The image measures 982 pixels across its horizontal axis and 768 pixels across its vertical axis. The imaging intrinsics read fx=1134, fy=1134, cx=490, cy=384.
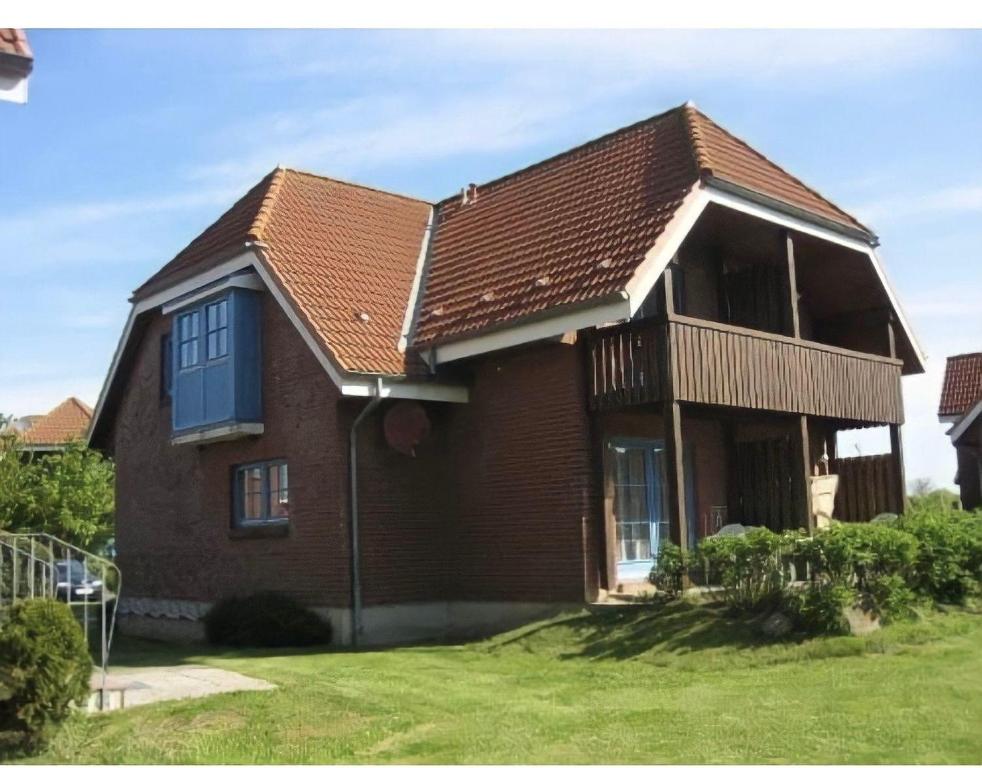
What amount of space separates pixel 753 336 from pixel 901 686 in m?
7.39

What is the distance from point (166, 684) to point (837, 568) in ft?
24.4

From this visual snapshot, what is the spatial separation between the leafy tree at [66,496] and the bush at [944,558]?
66.6 ft

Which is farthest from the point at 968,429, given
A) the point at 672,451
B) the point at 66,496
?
the point at 66,496

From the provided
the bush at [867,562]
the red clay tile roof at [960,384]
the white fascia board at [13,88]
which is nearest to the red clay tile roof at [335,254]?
the bush at [867,562]

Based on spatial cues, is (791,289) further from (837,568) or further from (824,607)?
(824,607)

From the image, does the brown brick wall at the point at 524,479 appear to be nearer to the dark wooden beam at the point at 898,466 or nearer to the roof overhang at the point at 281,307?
the roof overhang at the point at 281,307

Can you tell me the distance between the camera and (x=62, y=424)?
1550 inches

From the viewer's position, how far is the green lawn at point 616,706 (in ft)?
28.0

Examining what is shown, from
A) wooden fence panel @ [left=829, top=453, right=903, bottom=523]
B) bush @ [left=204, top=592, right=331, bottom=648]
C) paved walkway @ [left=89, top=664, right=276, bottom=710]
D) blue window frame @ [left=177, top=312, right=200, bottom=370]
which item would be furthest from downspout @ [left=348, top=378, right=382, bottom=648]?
wooden fence panel @ [left=829, top=453, right=903, bottom=523]

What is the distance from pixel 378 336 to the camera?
17.7 metres

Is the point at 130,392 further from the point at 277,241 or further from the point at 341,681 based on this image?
the point at 341,681

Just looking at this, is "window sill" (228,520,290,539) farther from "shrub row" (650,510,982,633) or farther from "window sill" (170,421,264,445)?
"shrub row" (650,510,982,633)

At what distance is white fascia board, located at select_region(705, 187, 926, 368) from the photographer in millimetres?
16547

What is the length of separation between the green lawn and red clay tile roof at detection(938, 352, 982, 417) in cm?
2262
